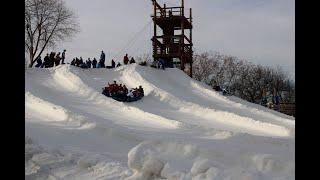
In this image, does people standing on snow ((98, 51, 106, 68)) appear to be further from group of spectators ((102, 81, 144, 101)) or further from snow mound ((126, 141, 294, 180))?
snow mound ((126, 141, 294, 180))

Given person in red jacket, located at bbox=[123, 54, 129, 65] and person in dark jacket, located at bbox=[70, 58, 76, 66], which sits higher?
person in red jacket, located at bbox=[123, 54, 129, 65]

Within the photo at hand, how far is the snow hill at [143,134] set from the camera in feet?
21.1

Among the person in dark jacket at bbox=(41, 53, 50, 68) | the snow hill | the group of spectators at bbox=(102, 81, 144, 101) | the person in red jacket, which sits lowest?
the snow hill

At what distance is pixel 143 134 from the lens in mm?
12039

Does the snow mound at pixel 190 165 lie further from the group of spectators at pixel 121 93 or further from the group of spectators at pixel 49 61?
the group of spectators at pixel 49 61

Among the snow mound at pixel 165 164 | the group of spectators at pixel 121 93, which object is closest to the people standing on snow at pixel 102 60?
the group of spectators at pixel 121 93

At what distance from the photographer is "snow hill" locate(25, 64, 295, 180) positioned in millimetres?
6422

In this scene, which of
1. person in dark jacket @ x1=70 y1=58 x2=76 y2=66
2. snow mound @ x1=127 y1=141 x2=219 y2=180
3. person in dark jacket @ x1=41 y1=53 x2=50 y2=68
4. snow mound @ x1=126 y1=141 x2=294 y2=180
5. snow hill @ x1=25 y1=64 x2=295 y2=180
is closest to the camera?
snow mound @ x1=126 y1=141 x2=294 y2=180

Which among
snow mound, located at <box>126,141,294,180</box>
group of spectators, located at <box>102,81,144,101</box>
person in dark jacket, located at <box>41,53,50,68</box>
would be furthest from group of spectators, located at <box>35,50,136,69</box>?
snow mound, located at <box>126,141,294,180</box>

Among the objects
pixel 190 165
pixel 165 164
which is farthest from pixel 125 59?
pixel 165 164

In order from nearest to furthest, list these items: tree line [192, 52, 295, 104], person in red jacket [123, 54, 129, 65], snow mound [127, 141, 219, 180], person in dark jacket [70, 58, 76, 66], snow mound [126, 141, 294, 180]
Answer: snow mound [126, 141, 294, 180], snow mound [127, 141, 219, 180], person in dark jacket [70, 58, 76, 66], person in red jacket [123, 54, 129, 65], tree line [192, 52, 295, 104]
